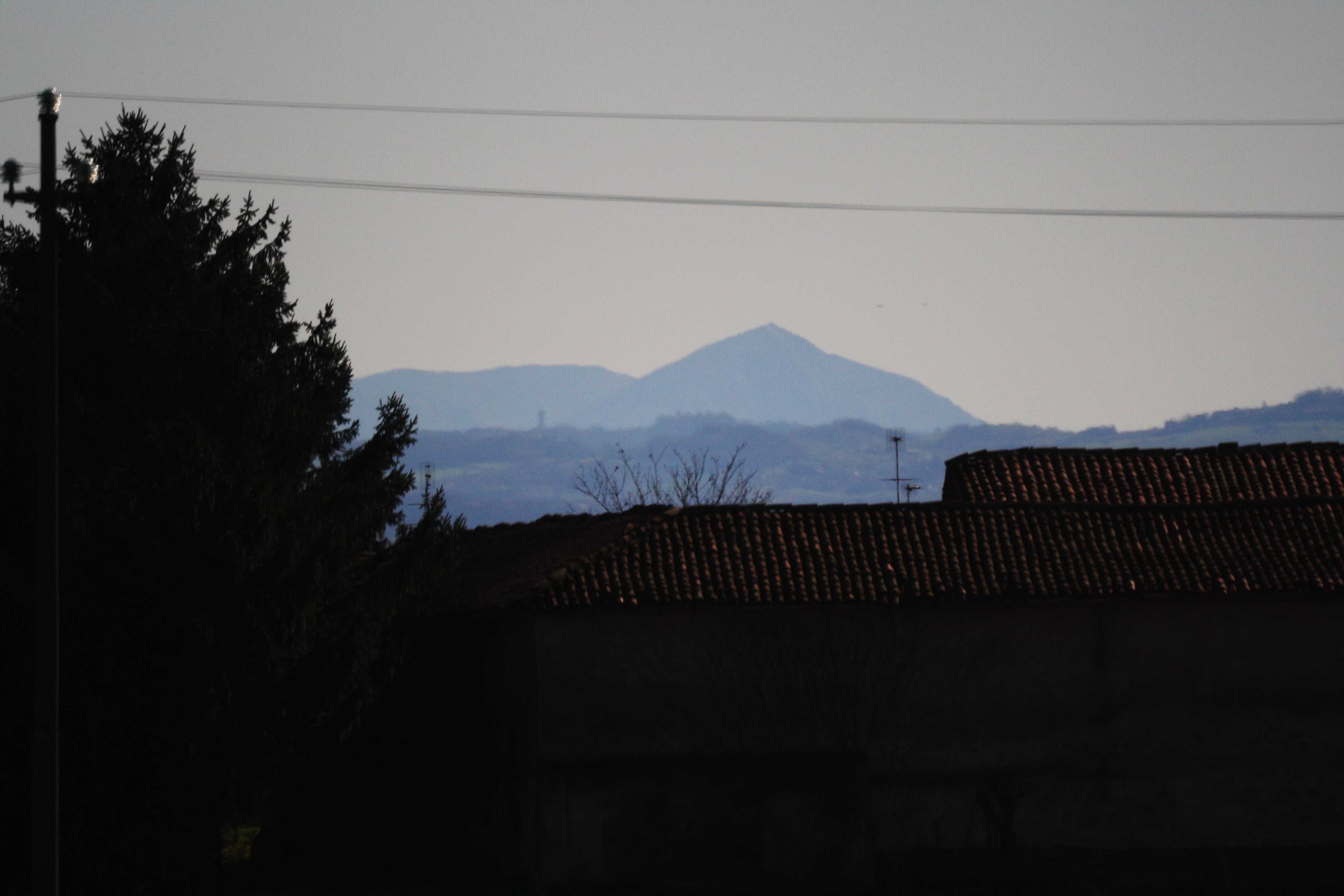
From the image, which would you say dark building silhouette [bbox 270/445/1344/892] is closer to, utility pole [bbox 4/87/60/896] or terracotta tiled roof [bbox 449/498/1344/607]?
terracotta tiled roof [bbox 449/498/1344/607]

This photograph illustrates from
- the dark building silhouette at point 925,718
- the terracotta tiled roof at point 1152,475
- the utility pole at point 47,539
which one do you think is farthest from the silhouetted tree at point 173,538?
the terracotta tiled roof at point 1152,475

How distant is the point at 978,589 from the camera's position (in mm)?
22812

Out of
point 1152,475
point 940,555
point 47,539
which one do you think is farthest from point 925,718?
point 47,539

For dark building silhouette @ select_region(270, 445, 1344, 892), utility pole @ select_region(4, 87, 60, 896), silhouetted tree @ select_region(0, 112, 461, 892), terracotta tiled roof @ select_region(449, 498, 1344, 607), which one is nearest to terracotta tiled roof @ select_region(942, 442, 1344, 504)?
terracotta tiled roof @ select_region(449, 498, 1344, 607)

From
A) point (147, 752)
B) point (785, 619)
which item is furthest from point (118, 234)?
point (785, 619)

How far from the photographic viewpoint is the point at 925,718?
74.9 ft

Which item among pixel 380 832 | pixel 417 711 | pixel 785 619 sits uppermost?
pixel 785 619

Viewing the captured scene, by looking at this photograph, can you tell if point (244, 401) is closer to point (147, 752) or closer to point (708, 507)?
point (147, 752)

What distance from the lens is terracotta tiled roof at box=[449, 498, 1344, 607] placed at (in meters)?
A: 22.7

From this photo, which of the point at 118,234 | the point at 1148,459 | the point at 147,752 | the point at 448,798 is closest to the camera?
the point at 147,752

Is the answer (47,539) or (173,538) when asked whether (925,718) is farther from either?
(47,539)

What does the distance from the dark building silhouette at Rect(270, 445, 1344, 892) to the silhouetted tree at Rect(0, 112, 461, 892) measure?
2978 millimetres

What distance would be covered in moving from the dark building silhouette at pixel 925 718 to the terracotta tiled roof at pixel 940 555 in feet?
0.19

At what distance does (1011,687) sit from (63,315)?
14242 mm
